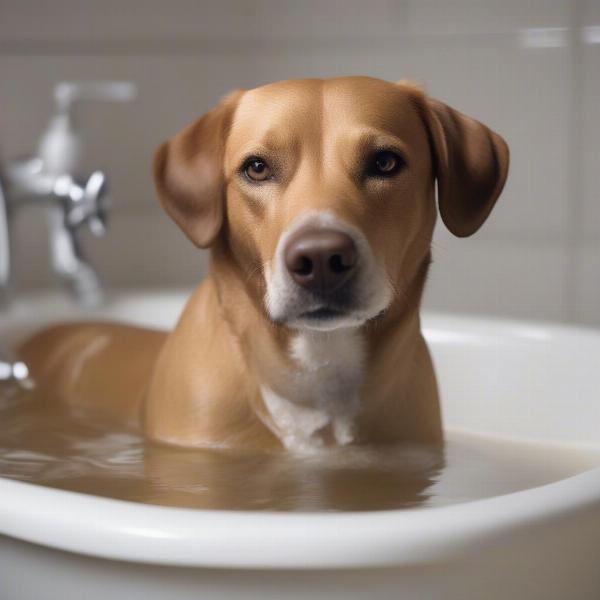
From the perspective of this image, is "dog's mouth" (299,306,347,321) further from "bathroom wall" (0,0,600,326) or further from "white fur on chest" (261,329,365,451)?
"bathroom wall" (0,0,600,326)

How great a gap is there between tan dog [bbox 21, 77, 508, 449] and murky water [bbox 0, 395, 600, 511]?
4 cm

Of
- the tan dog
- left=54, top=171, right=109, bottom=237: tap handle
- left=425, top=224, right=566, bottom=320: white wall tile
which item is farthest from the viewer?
left=425, top=224, right=566, bottom=320: white wall tile

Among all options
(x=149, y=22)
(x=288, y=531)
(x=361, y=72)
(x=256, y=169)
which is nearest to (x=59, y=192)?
(x=149, y=22)

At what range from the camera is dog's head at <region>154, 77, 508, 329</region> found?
1.10m

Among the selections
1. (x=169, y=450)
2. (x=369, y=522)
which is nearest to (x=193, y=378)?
(x=169, y=450)

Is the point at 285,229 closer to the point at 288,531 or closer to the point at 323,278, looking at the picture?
the point at 323,278

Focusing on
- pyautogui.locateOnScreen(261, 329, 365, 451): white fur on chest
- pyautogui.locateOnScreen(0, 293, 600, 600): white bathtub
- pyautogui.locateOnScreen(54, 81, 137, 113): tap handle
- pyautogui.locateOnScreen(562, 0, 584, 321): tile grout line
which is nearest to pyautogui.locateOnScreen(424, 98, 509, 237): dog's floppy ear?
pyautogui.locateOnScreen(261, 329, 365, 451): white fur on chest

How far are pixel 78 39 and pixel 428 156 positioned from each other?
4.84ft

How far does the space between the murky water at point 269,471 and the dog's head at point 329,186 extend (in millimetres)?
195

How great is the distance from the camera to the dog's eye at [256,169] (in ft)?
4.00

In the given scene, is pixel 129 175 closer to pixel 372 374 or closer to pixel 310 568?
pixel 372 374

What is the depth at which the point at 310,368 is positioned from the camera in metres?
1.31

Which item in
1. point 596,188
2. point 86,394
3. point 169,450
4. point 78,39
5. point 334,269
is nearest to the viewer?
point 334,269

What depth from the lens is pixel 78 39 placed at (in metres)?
2.50
